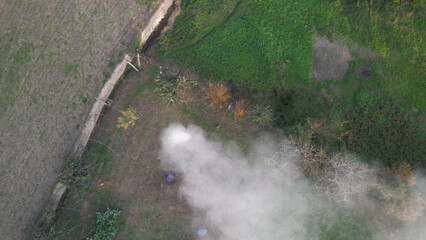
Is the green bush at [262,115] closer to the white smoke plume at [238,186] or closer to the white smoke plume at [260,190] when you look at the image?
the white smoke plume at [260,190]

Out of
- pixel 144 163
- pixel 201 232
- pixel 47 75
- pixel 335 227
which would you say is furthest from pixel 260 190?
pixel 47 75

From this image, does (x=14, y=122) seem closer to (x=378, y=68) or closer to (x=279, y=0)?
(x=279, y=0)

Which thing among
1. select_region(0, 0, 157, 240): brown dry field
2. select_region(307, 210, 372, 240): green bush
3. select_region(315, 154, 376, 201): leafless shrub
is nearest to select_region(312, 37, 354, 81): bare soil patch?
select_region(315, 154, 376, 201): leafless shrub

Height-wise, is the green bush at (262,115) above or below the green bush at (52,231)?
above

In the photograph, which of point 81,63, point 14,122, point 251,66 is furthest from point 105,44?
point 251,66

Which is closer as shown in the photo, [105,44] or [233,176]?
[233,176]

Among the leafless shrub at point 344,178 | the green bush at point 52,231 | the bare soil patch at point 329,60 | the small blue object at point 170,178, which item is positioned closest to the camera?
the green bush at point 52,231

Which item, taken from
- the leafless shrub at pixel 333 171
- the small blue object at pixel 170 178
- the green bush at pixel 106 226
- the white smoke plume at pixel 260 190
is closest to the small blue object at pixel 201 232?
the white smoke plume at pixel 260 190

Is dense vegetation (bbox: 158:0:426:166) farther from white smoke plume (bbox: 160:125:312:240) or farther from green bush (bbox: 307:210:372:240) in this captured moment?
green bush (bbox: 307:210:372:240)
